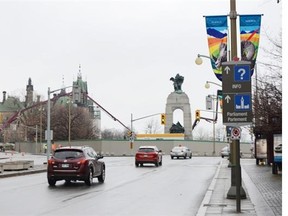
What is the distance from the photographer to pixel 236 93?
12820mm

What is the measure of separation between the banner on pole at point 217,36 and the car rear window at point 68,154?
7.14m

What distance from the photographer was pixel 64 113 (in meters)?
115

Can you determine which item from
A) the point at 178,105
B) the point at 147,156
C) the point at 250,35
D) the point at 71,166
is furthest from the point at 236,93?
the point at 178,105

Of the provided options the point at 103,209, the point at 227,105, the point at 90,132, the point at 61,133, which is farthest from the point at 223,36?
the point at 90,132

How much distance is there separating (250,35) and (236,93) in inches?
205

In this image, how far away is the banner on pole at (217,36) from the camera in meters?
17.7

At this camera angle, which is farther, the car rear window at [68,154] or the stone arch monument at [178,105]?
the stone arch monument at [178,105]

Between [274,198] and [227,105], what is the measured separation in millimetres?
4427

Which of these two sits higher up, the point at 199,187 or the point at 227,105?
the point at 227,105

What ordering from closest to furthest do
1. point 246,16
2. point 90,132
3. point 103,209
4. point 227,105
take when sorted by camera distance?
point 227,105 < point 103,209 < point 246,16 < point 90,132

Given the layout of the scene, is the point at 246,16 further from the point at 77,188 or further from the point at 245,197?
the point at 77,188

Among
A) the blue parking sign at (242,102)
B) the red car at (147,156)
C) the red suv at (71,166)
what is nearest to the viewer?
the blue parking sign at (242,102)

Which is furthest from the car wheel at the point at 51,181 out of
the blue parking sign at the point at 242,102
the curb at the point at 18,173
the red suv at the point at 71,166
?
the blue parking sign at the point at 242,102

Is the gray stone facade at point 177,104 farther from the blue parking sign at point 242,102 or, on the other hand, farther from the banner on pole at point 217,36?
the blue parking sign at point 242,102
